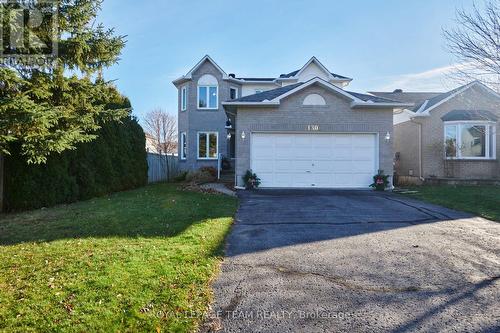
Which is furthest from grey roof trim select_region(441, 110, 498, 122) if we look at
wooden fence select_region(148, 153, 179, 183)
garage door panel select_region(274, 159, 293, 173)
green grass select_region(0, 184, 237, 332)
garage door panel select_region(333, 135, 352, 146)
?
wooden fence select_region(148, 153, 179, 183)

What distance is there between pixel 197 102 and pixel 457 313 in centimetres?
2121

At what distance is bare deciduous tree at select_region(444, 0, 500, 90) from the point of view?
9266mm

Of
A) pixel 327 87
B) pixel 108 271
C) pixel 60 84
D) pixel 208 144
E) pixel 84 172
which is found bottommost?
pixel 108 271

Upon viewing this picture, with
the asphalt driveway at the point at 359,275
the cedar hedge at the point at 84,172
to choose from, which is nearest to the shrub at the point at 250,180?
the cedar hedge at the point at 84,172

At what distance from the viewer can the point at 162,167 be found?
23.1 metres

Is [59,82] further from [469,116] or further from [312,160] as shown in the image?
[469,116]

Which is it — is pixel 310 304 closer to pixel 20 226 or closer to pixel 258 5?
pixel 20 226

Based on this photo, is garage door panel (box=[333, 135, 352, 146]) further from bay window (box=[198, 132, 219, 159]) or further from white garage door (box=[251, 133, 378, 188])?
bay window (box=[198, 132, 219, 159])

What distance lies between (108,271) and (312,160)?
11464mm

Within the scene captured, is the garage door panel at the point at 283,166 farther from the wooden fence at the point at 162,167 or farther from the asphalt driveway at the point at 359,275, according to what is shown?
the wooden fence at the point at 162,167

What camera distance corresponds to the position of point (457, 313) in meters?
3.43

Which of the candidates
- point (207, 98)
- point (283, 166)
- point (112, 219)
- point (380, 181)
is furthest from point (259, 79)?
point (112, 219)

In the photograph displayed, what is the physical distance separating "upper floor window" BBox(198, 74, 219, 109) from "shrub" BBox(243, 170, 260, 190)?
983 centimetres

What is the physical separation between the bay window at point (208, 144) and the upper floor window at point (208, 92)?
1.97 m
